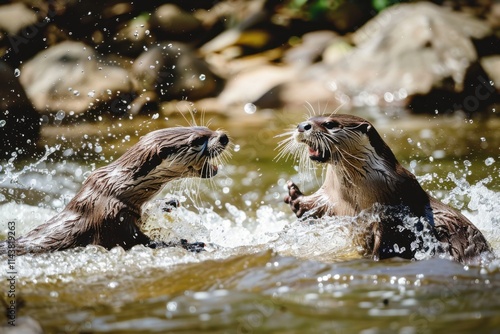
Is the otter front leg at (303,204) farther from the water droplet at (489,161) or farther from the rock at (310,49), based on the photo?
the rock at (310,49)

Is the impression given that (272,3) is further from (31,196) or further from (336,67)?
(31,196)

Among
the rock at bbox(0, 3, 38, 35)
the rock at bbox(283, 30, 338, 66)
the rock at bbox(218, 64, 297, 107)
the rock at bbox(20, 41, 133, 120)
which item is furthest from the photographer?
the rock at bbox(283, 30, 338, 66)

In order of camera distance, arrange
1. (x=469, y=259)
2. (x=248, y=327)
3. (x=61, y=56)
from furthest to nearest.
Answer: (x=61, y=56) → (x=469, y=259) → (x=248, y=327)

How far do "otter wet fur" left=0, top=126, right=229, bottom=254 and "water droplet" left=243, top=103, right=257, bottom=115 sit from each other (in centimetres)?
462

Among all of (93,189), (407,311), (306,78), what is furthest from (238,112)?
(407,311)

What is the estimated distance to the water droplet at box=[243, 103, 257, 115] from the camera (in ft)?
27.5

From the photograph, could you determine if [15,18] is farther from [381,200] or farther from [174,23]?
[381,200]

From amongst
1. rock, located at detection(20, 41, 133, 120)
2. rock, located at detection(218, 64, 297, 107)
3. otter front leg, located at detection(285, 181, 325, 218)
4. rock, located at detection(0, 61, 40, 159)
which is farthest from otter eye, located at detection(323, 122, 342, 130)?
rock, located at detection(20, 41, 133, 120)

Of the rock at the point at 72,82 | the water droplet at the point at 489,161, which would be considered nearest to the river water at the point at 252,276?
the water droplet at the point at 489,161

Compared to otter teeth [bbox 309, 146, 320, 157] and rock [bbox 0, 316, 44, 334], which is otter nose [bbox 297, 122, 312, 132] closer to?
otter teeth [bbox 309, 146, 320, 157]

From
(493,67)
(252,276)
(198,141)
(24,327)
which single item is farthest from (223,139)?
(493,67)

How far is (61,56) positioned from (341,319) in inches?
293

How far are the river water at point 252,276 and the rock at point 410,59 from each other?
99.5 inches

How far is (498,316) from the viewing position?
2361 millimetres
